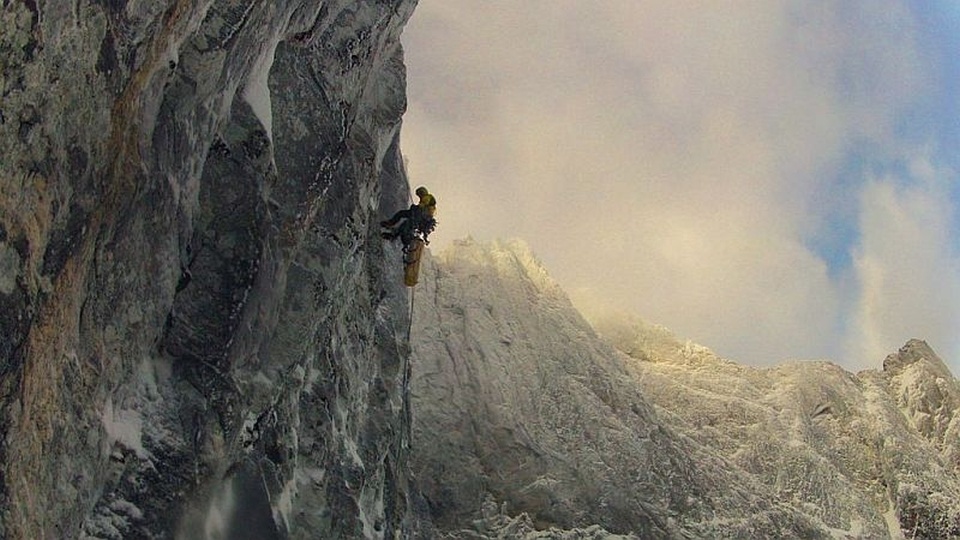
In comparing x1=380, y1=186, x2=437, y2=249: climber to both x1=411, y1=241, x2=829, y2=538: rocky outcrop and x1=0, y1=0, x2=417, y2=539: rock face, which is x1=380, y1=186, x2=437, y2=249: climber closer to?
x1=0, y1=0, x2=417, y2=539: rock face

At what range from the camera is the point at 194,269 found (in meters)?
15.9

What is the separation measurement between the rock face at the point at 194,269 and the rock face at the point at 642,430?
15124 mm

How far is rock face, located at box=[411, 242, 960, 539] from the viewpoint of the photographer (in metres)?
39.4

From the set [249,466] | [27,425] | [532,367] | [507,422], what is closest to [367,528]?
[249,466]

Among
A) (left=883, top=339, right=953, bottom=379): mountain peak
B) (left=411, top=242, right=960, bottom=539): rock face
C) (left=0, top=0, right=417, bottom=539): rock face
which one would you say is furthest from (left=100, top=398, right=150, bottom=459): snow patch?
(left=883, top=339, right=953, bottom=379): mountain peak

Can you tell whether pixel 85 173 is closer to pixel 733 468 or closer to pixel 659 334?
pixel 733 468

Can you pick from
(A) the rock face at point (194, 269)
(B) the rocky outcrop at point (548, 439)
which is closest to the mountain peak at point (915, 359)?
(B) the rocky outcrop at point (548, 439)

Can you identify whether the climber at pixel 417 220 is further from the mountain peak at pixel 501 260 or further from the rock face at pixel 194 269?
the mountain peak at pixel 501 260

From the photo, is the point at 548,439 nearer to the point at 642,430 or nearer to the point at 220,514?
the point at 642,430

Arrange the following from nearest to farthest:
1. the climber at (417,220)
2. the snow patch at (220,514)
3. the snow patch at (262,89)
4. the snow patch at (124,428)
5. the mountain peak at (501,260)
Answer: the snow patch at (124,428) < the snow patch at (220,514) < the snow patch at (262,89) < the climber at (417,220) < the mountain peak at (501,260)

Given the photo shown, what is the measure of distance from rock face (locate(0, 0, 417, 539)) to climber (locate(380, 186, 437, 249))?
797 millimetres

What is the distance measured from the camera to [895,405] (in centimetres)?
5503

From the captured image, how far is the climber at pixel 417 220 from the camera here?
76.0ft

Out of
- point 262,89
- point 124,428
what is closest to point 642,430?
point 262,89
